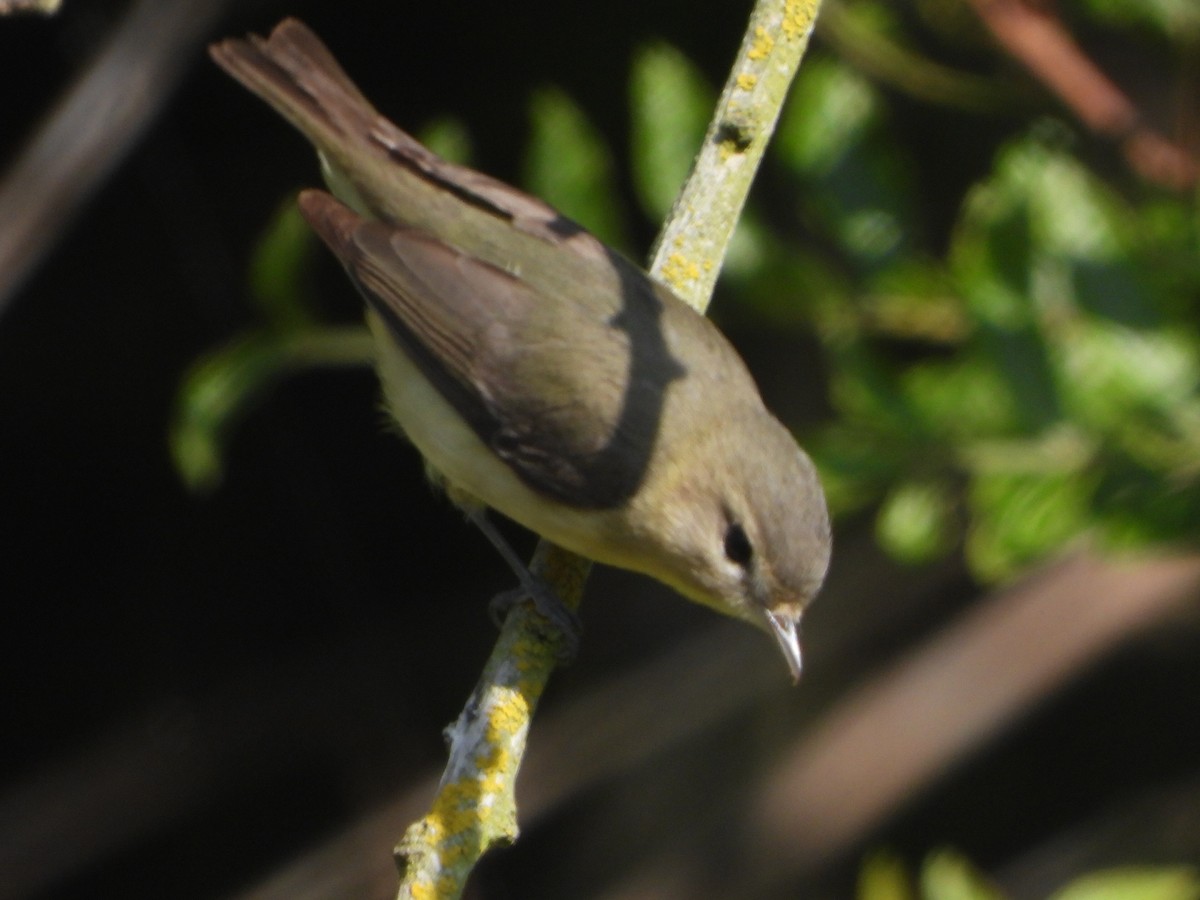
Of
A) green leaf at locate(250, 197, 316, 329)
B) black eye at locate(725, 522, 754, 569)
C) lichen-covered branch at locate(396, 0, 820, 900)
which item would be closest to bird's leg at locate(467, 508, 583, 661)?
lichen-covered branch at locate(396, 0, 820, 900)

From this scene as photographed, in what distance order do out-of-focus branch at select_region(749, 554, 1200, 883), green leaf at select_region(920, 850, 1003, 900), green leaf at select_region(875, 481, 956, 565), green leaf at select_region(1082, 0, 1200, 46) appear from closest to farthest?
green leaf at select_region(920, 850, 1003, 900)
green leaf at select_region(875, 481, 956, 565)
green leaf at select_region(1082, 0, 1200, 46)
out-of-focus branch at select_region(749, 554, 1200, 883)

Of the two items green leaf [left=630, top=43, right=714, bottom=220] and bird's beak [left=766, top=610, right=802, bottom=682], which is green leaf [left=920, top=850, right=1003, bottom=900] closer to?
bird's beak [left=766, top=610, right=802, bottom=682]

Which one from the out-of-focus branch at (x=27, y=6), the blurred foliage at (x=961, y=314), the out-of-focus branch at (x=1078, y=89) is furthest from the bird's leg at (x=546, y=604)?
the out-of-focus branch at (x=1078, y=89)

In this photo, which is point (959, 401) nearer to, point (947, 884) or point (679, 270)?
point (679, 270)

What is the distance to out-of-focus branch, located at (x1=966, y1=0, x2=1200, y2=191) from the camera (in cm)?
298

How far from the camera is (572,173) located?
2977 mm

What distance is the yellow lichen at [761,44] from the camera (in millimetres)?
2676

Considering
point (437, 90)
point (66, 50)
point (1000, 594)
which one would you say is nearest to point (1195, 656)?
point (1000, 594)

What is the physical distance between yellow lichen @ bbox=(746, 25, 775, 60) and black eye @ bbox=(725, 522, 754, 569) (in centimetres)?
81

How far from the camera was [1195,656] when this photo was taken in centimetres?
524

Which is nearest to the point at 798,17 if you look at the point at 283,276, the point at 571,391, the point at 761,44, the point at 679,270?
the point at 761,44

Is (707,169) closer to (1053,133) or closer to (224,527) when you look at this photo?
(1053,133)

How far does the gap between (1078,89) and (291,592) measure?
10.3ft

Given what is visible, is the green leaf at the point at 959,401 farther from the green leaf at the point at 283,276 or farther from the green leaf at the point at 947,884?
the green leaf at the point at 283,276
